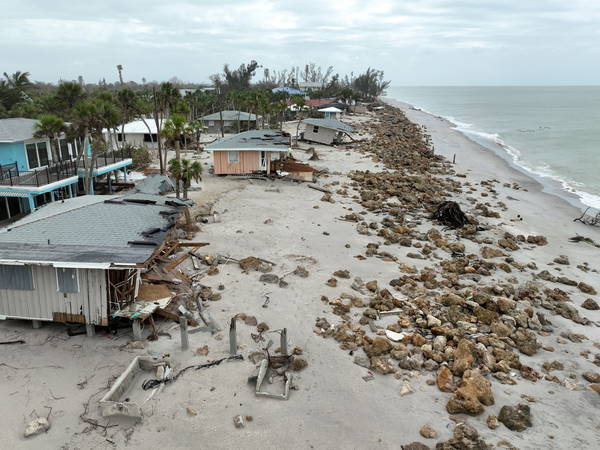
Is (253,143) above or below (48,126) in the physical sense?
below

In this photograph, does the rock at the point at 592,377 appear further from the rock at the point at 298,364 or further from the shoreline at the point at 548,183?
the shoreline at the point at 548,183

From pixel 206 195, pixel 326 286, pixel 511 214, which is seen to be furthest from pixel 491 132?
pixel 326 286

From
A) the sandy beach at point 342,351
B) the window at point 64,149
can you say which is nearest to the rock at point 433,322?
the sandy beach at point 342,351

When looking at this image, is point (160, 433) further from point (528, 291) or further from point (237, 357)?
point (528, 291)

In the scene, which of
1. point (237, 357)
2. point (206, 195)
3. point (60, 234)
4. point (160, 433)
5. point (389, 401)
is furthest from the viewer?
point (206, 195)

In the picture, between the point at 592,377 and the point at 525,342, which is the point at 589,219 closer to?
the point at 525,342

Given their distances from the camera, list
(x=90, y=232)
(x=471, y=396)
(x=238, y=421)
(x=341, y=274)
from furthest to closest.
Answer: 1. (x=341, y=274)
2. (x=90, y=232)
3. (x=471, y=396)
4. (x=238, y=421)

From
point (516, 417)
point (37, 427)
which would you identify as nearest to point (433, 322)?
point (516, 417)
